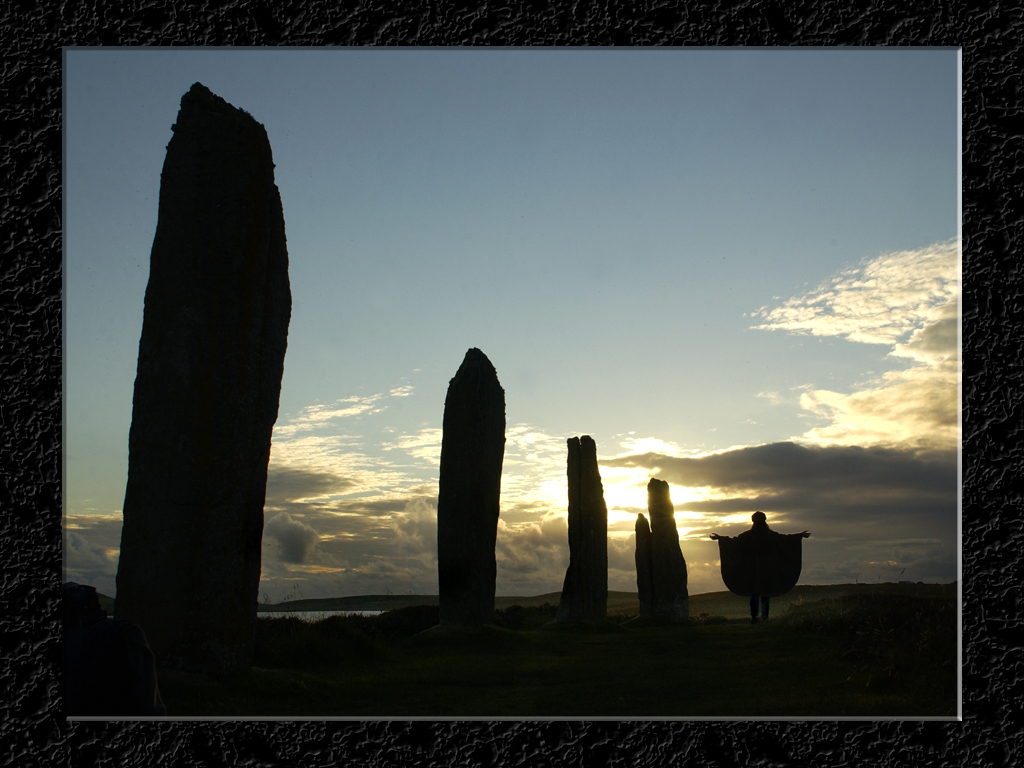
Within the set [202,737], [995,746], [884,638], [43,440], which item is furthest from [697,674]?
[43,440]

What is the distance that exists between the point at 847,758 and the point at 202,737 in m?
2.36

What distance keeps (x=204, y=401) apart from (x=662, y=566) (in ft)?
50.5

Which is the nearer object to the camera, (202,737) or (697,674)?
(202,737)

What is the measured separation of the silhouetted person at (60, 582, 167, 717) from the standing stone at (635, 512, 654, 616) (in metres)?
17.8

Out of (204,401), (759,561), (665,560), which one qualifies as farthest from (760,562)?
(204,401)

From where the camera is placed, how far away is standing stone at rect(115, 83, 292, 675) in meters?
6.45

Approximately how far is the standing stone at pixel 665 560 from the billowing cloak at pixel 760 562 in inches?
293

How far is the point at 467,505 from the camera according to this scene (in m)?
12.8

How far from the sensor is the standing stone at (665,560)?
19.8 m

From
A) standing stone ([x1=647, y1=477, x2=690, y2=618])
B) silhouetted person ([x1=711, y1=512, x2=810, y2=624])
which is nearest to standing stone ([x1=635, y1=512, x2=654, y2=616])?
standing stone ([x1=647, y1=477, x2=690, y2=618])

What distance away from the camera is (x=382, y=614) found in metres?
16.8

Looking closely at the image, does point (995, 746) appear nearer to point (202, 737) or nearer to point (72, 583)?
point (202, 737)

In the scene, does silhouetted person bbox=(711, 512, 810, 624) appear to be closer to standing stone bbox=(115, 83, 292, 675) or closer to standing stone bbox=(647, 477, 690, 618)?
standing stone bbox=(647, 477, 690, 618)

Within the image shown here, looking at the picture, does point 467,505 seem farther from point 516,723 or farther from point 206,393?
point 516,723
